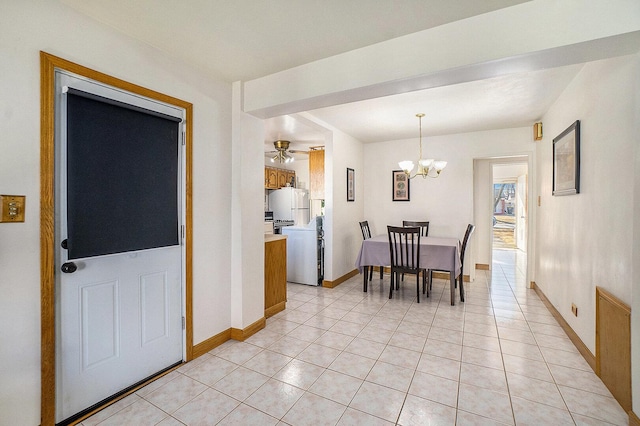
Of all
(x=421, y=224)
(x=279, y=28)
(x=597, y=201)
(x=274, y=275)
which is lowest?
(x=274, y=275)

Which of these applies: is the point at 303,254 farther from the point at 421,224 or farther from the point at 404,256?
the point at 421,224

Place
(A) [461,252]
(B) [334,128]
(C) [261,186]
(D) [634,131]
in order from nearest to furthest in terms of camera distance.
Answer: (D) [634,131] < (C) [261,186] < (A) [461,252] < (B) [334,128]

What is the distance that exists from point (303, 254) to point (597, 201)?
11.6ft

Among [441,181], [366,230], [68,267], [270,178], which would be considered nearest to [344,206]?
[366,230]

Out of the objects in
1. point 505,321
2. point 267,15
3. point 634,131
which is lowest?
point 505,321

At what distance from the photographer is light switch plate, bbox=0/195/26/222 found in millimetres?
1443

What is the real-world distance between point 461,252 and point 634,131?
8.22 ft

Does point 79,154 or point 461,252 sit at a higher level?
point 79,154

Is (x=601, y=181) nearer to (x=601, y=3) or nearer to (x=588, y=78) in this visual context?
(x=588, y=78)

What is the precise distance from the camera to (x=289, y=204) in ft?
22.9

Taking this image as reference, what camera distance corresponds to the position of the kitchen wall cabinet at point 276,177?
6879 millimetres

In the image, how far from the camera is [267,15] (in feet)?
5.77

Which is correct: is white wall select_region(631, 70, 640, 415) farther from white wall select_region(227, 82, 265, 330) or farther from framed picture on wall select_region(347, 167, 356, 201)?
framed picture on wall select_region(347, 167, 356, 201)

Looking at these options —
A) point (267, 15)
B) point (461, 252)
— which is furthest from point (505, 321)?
point (267, 15)
